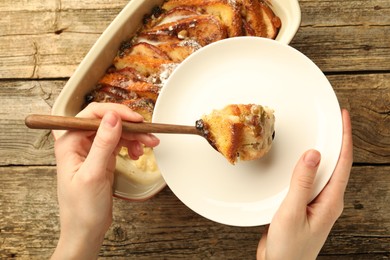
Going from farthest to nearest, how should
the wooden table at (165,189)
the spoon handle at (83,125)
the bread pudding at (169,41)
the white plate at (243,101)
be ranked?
1. the wooden table at (165,189)
2. the bread pudding at (169,41)
3. the white plate at (243,101)
4. the spoon handle at (83,125)

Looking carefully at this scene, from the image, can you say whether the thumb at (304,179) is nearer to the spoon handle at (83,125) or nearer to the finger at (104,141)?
the spoon handle at (83,125)

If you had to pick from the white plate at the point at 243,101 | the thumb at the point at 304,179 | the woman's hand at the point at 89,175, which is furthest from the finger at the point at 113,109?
the thumb at the point at 304,179

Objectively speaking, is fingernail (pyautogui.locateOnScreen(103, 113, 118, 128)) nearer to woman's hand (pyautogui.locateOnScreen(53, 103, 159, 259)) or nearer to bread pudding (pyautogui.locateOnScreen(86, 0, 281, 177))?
woman's hand (pyautogui.locateOnScreen(53, 103, 159, 259))

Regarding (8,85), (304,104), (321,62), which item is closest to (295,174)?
(304,104)


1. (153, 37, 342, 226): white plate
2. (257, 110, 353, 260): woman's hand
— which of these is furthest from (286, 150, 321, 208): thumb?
(153, 37, 342, 226): white plate

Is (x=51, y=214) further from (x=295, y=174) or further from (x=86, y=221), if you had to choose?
(x=295, y=174)

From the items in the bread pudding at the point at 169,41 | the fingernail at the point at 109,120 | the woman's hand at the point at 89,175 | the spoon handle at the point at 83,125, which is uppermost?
the bread pudding at the point at 169,41

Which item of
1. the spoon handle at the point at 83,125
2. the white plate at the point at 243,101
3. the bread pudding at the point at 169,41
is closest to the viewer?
the spoon handle at the point at 83,125

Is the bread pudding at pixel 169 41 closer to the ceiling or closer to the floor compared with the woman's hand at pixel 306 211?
closer to the ceiling
